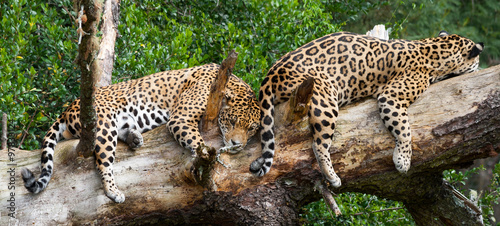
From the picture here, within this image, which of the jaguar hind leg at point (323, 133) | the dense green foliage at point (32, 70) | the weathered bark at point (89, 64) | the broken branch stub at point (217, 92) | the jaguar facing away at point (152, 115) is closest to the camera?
the weathered bark at point (89, 64)

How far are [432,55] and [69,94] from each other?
6133 millimetres

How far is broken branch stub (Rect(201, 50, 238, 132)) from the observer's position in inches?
236

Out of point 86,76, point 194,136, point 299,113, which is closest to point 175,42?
point 194,136

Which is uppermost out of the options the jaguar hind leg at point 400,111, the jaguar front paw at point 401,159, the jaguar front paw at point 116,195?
the jaguar hind leg at point 400,111

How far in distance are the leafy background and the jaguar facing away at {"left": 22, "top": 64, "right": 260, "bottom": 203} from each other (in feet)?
3.00

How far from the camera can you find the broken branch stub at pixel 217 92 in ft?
19.7

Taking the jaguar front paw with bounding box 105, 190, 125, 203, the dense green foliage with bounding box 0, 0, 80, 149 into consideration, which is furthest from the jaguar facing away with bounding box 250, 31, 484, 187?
the dense green foliage with bounding box 0, 0, 80, 149

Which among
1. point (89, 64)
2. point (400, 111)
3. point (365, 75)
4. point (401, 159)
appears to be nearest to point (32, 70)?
point (89, 64)

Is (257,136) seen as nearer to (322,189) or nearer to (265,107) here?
(265,107)

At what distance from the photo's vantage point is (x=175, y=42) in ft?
29.0

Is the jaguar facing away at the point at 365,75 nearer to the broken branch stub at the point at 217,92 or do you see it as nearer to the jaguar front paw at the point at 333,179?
the jaguar front paw at the point at 333,179

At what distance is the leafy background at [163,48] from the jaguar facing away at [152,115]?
0.92 metres

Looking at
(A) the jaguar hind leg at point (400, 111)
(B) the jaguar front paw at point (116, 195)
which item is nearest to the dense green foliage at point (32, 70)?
(B) the jaguar front paw at point (116, 195)

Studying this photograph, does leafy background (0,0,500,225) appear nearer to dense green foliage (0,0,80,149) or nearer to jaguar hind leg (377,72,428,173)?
dense green foliage (0,0,80,149)
